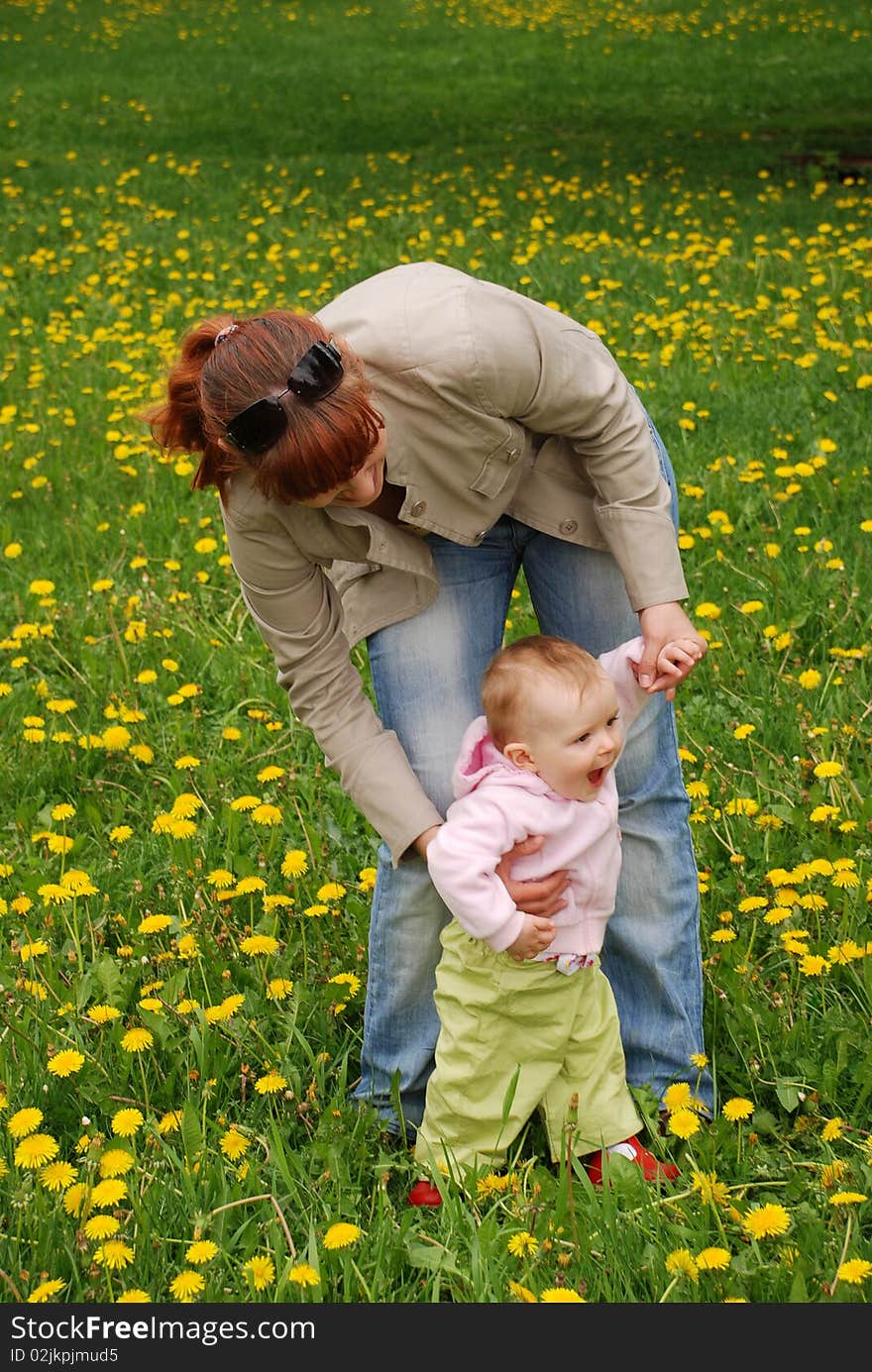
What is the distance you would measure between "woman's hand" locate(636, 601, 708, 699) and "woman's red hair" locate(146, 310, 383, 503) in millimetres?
564

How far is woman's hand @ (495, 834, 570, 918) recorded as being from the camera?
230 centimetres

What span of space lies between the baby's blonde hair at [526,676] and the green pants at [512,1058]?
1.20ft

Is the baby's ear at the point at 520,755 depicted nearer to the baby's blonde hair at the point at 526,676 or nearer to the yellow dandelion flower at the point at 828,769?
the baby's blonde hair at the point at 526,676

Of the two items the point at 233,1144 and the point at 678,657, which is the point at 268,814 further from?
the point at 678,657

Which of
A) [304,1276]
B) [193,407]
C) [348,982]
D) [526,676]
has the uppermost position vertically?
[193,407]

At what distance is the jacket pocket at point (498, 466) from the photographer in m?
2.32

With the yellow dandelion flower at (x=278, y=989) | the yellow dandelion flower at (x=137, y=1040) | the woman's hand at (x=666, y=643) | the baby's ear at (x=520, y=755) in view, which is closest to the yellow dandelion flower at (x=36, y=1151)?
the yellow dandelion flower at (x=137, y=1040)

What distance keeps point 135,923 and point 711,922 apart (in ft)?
3.91

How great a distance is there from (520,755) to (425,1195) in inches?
29.3

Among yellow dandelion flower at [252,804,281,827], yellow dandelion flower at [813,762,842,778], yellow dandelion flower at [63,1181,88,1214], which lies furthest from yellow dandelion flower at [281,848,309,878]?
yellow dandelion flower at [813,762,842,778]

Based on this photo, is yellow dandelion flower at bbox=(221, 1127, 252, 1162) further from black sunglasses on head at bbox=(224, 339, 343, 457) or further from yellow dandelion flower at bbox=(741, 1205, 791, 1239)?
black sunglasses on head at bbox=(224, 339, 343, 457)

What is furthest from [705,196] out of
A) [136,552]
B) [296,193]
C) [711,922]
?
[711,922]

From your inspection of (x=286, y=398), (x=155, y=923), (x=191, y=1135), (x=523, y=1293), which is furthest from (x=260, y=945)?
(x=286, y=398)

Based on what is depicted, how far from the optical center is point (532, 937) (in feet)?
7.34
